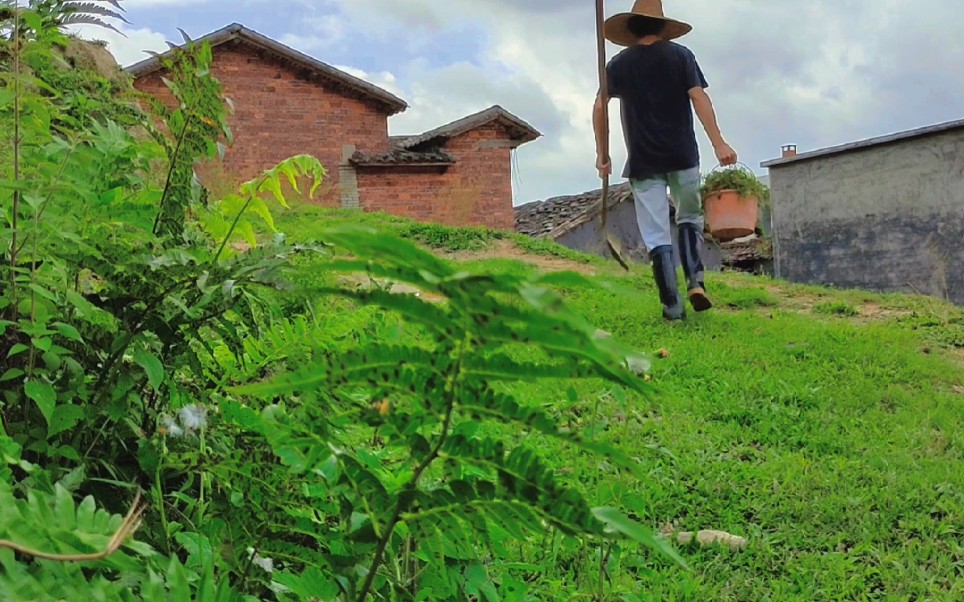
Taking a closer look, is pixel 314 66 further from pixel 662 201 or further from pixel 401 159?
pixel 662 201

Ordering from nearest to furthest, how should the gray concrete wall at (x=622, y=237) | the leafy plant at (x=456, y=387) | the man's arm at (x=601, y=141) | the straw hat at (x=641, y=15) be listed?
the leafy plant at (x=456, y=387)
the man's arm at (x=601, y=141)
the straw hat at (x=641, y=15)
the gray concrete wall at (x=622, y=237)

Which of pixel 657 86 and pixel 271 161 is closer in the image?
pixel 657 86

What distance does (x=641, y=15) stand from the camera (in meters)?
5.67

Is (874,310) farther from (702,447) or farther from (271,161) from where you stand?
(271,161)

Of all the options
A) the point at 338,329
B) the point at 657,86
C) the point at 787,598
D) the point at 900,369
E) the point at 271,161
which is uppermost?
the point at 271,161

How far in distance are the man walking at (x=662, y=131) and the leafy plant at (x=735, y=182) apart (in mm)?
2142

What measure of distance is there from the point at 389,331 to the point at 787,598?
1.53 m

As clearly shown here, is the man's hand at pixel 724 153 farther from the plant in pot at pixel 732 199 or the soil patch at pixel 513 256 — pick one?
the soil patch at pixel 513 256

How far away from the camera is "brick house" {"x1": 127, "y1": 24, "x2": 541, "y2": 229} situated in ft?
58.8

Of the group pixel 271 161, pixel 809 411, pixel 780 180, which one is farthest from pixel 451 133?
pixel 809 411

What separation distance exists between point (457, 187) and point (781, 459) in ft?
53.2

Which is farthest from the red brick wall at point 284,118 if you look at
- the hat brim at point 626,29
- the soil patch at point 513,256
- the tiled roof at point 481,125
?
the hat brim at point 626,29

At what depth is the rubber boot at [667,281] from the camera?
18.2 ft

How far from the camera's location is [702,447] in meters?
3.31
